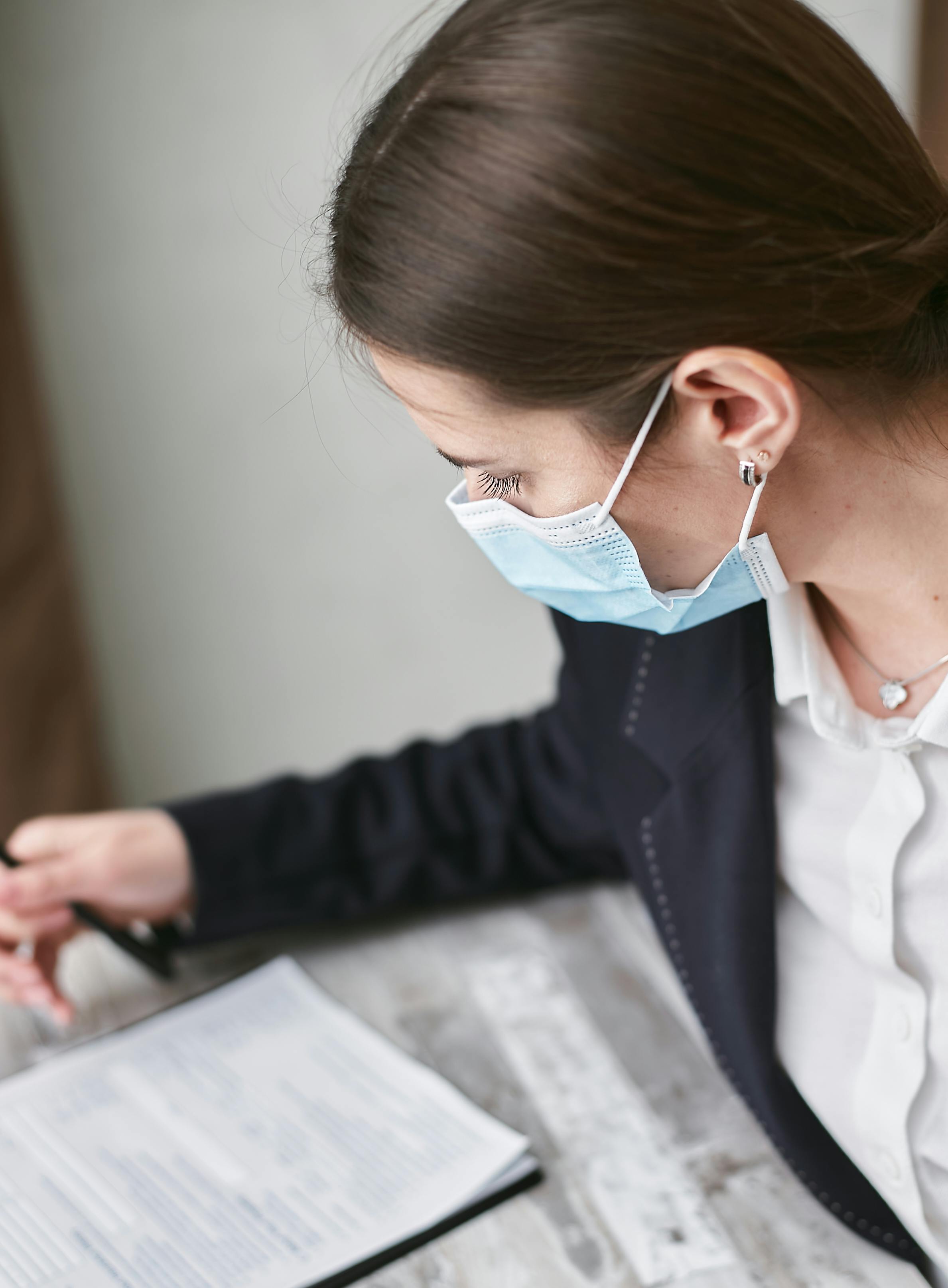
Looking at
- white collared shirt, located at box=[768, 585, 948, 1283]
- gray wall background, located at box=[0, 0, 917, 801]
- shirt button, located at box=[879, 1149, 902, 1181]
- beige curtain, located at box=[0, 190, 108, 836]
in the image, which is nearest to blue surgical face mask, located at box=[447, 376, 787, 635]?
white collared shirt, located at box=[768, 585, 948, 1283]

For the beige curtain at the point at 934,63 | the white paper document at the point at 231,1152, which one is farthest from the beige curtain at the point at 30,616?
the beige curtain at the point at 934,63

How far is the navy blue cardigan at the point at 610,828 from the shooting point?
824mm

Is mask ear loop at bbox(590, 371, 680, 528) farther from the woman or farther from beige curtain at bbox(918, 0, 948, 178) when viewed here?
beige curtain at bbox(918, 0, 948, 178)

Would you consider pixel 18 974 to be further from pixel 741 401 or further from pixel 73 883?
pixel 741 401

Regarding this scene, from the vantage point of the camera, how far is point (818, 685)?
793mm

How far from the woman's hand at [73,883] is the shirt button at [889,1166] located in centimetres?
60

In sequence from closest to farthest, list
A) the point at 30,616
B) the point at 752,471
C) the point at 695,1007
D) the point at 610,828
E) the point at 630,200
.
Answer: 1. the point at 630,200
2. the point at 752,471
3. the point at 695,1007
4. the point at 610,828
5. the point at 30,616

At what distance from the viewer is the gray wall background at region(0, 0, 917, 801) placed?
1.46 m

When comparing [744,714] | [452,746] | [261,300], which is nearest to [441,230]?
[744,714]

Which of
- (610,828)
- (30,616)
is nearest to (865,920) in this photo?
(610,828)

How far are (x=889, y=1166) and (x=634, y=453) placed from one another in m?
0.51

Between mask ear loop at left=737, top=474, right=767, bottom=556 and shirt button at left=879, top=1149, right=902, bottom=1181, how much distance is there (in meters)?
0.42

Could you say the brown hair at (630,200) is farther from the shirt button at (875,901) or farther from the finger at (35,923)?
the finger at (35,923)

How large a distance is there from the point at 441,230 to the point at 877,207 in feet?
0.75
